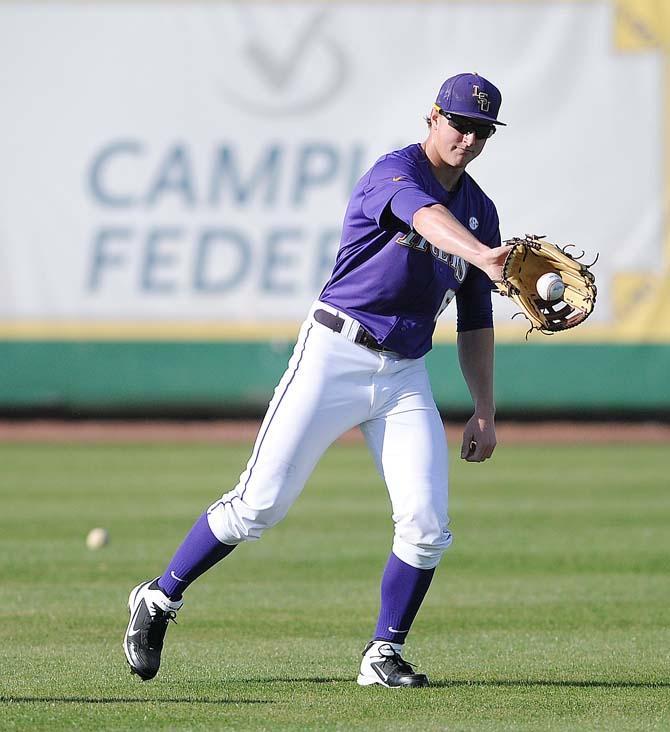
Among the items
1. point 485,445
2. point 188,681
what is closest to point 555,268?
point 485,445

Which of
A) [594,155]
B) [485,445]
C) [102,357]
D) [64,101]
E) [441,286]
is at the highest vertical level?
[441,286]

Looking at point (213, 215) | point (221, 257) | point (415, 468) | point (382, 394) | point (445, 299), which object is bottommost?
point (221, 257)

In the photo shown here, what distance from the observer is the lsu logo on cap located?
4.86m

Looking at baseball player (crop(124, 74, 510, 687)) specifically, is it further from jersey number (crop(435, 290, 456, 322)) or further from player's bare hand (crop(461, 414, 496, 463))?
player's bare hand (crop(461, 414, 496, 463))

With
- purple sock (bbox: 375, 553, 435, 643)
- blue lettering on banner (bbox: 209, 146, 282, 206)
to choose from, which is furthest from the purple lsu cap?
blue lettering on banner (bbox: 209, 146, 282, 206)

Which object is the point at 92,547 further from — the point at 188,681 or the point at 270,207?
the point at 270,207

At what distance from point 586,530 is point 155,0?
1071 cm

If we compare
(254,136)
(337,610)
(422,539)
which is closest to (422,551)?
(422,539)

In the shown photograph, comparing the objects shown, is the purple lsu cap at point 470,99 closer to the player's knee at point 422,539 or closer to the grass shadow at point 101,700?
the player's knee at point 422,539

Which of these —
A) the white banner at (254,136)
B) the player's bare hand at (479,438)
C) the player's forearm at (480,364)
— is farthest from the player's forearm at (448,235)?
the white banner at (254,136)

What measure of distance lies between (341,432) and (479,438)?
0.60m

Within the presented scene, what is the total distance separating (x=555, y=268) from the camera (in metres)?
4.56

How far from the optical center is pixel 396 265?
199 inches

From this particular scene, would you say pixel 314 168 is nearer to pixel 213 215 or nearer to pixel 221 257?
pixel 213 215
